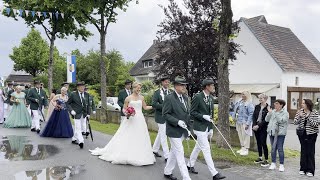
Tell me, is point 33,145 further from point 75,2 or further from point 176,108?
point 75,2

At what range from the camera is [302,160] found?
9508 millimetres

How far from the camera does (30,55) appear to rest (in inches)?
Result: 2034

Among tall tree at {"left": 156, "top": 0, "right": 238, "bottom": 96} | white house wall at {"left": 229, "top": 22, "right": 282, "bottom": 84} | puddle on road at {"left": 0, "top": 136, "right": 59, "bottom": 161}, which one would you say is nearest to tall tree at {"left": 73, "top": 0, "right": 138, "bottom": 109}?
tall tree at {"left": 156, "top": 0, "right": 238, "bottom": 96}

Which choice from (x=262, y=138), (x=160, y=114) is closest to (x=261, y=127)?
(x=262, y=138)

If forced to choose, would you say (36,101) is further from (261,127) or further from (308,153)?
(308,153)

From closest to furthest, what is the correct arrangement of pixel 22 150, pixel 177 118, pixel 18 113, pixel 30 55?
1. pixel 177 118
2. pixel 22 150
3. pixel 18 113
4. pixel 30 55

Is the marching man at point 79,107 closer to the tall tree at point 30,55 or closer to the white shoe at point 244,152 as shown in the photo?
the white shoe at point 244,152

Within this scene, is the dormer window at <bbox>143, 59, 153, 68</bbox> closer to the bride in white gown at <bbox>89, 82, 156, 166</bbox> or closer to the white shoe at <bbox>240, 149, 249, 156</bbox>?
the white shoe at <bbox>240, 149, 249, 156</bbox>

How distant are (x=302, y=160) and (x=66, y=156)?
616cm

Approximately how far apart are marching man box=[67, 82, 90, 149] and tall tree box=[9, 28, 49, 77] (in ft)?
138

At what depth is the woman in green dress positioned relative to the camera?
17.5 meters

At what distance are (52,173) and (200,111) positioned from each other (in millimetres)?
3531

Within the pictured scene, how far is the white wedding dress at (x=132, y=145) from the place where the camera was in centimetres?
957

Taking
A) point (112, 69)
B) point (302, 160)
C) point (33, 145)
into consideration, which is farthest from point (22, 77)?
point (302, 160)
